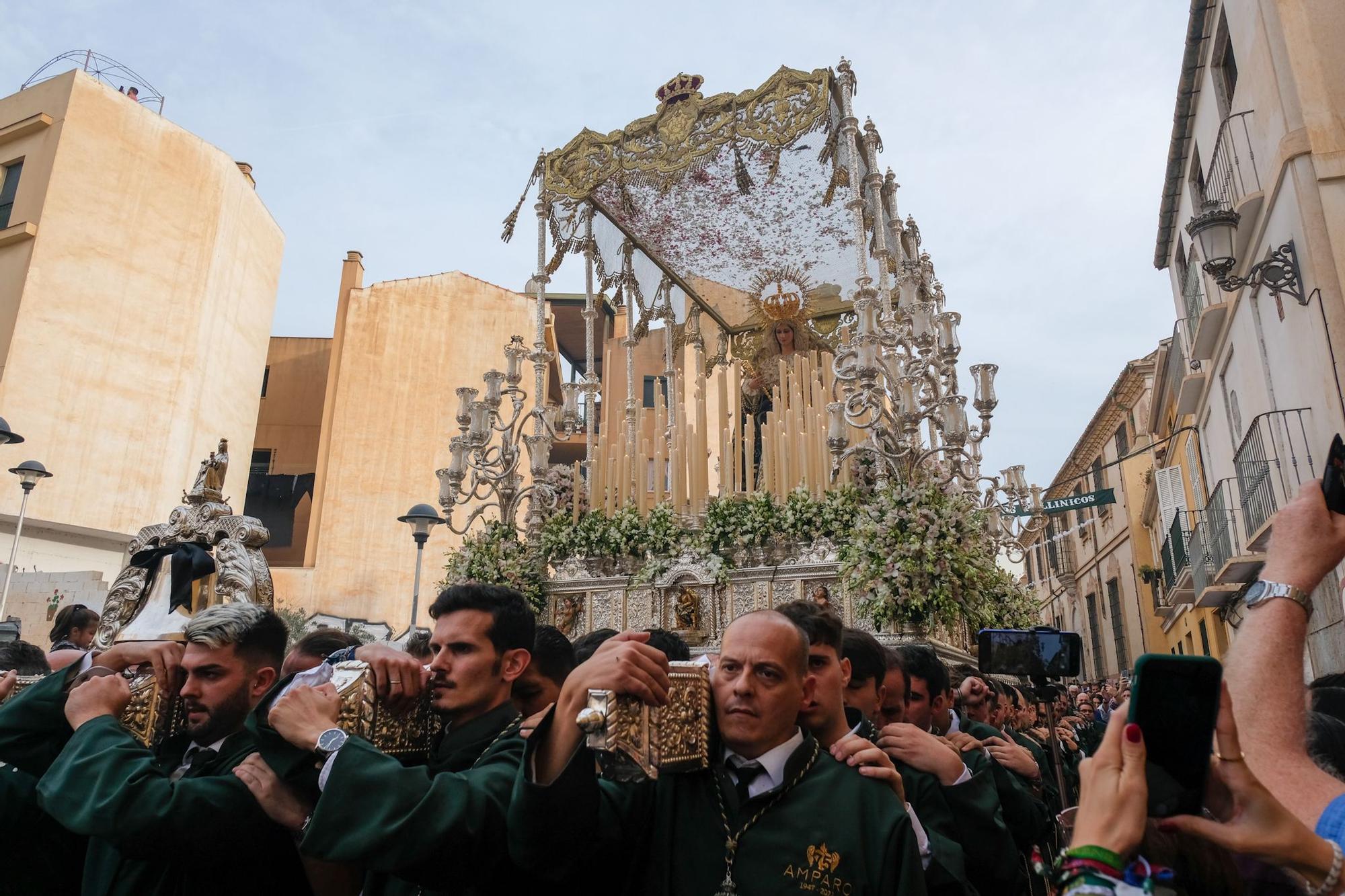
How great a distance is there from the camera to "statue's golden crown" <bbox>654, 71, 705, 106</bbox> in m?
10.0

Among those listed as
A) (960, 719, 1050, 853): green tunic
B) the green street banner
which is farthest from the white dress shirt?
the green street banner

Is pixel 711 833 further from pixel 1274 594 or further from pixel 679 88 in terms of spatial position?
pixel 679 88

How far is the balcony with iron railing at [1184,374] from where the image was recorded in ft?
47.6

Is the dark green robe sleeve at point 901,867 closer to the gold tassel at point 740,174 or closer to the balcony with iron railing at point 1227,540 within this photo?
the gold tassel at point 740,174

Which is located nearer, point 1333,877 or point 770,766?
point 1333,877

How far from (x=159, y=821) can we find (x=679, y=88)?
30.8ft

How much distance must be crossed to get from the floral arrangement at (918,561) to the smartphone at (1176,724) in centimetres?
598

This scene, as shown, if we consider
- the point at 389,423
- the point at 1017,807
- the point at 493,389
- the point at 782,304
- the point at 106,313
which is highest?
the point at 106,313

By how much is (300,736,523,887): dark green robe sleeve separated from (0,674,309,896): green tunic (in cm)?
39

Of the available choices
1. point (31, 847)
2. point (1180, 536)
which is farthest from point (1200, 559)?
point (31, 847)

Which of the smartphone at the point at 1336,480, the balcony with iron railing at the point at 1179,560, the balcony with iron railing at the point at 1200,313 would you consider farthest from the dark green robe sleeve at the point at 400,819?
the balcony with iron railing at the point at 1179,560

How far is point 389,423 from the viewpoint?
24.5 m

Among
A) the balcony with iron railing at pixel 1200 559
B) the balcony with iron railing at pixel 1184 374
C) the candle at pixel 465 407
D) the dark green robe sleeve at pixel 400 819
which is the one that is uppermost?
the balcony with iron railing at pixel 1184 374

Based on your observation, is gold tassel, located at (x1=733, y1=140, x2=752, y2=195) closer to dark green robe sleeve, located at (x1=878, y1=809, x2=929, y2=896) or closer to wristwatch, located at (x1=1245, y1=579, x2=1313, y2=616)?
dark green robe sleeve, located at (x1=878, y1=809, x2=929, y2=896)
